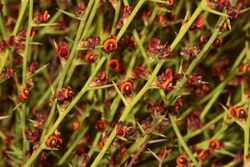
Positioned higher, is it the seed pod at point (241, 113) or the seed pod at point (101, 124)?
the seed pod at point (241, 113)

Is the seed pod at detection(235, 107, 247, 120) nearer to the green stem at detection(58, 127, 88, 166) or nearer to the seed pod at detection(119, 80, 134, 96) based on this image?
the seed pod at detection(119, 80, 134, 96)

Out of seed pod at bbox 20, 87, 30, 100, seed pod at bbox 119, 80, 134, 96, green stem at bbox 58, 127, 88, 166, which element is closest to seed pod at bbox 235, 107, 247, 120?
seed pod at bbox 119, 80, 134, 96

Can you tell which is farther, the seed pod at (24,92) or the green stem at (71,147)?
the green stem at (71,147)

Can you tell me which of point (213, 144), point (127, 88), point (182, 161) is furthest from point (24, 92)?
point (213, 144)

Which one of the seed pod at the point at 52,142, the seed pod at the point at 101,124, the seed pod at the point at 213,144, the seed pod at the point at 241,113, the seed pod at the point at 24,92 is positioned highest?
the seed pod at the point at 241,113

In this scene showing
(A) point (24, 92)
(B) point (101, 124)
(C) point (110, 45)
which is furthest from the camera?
(B) point (101, 124)

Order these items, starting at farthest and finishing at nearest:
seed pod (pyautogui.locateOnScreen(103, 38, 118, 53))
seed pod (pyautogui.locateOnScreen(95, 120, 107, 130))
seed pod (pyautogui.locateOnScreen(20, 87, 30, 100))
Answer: seed pod (pyautogui.locateOnScreen(95, 120, 107, 130))
seed pod (pyautogui.locateOnScreen(20, 87, 30, 100))
seed pod (pyautogui.locateOnScreen(103, 38, 118, 53))

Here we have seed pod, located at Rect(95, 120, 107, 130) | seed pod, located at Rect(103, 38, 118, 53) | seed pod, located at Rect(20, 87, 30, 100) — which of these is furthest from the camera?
seed pod, located at Rect(95, 120, 107, 130)

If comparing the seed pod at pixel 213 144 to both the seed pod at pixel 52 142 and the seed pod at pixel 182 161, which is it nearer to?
the seed pod at pixel 182 161

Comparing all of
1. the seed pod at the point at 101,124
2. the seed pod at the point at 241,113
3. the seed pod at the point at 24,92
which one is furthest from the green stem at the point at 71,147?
the seed pod at the point at 241,113

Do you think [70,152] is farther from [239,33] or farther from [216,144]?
[239,33]

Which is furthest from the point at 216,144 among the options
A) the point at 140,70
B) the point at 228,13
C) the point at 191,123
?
the point at 228,13

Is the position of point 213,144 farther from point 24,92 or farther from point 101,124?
point 24,92

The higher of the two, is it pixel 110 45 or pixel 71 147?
pixel 110 45
